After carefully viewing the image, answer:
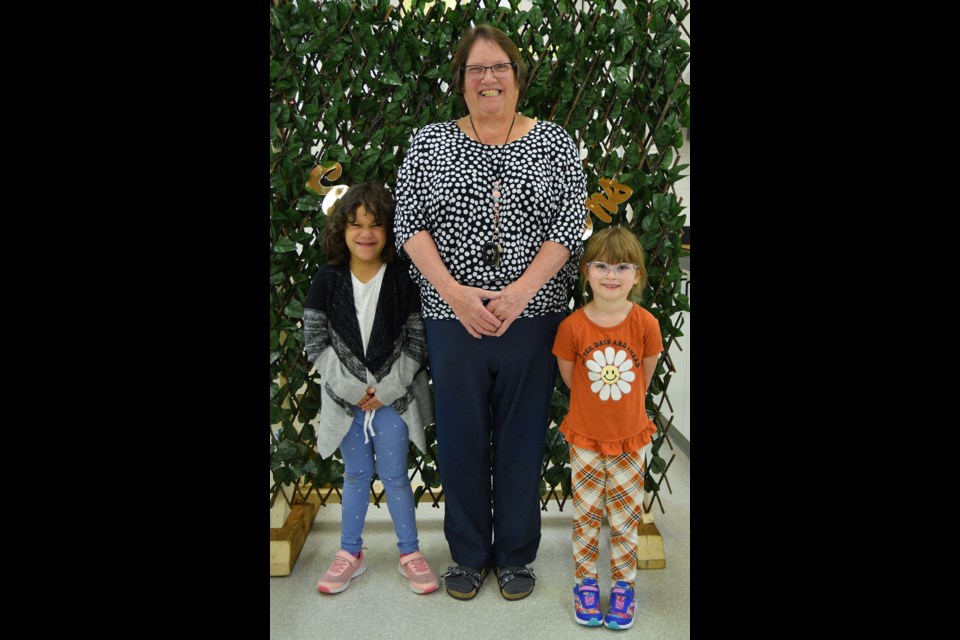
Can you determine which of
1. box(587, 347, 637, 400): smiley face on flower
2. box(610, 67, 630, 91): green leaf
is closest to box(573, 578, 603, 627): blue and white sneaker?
box(587, 347, 637, 400): smiley face on flower

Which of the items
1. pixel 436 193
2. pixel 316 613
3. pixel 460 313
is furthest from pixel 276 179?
pixel 316 613

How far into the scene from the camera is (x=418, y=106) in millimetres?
2322

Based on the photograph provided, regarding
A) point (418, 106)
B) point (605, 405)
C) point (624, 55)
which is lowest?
point (605, 405)

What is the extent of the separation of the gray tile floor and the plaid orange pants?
6.4 inches

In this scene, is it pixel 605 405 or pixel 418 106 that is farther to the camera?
pixel 418 106

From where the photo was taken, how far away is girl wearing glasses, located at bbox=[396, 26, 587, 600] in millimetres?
1955

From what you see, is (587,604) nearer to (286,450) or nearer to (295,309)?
(286,450)

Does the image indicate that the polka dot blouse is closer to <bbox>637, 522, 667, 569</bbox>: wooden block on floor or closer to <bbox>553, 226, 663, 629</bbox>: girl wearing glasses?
<bbox>553, 226, 663, 629</bbox>: girl wearing glasses

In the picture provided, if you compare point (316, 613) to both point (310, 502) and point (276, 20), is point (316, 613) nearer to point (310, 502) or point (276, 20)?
point (310, 502)

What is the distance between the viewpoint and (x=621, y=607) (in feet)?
6.66

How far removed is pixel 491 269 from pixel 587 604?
954 mm

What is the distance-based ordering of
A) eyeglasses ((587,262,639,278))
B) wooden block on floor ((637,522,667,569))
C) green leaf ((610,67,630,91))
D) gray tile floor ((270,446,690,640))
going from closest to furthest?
1. eyeglasses ((587,262,639,278))
2. gray tile floor ((270,446,690,640))
3. green leaf ((610,67,630,91))
4. wooden block on floor ((637,522,667,569))
